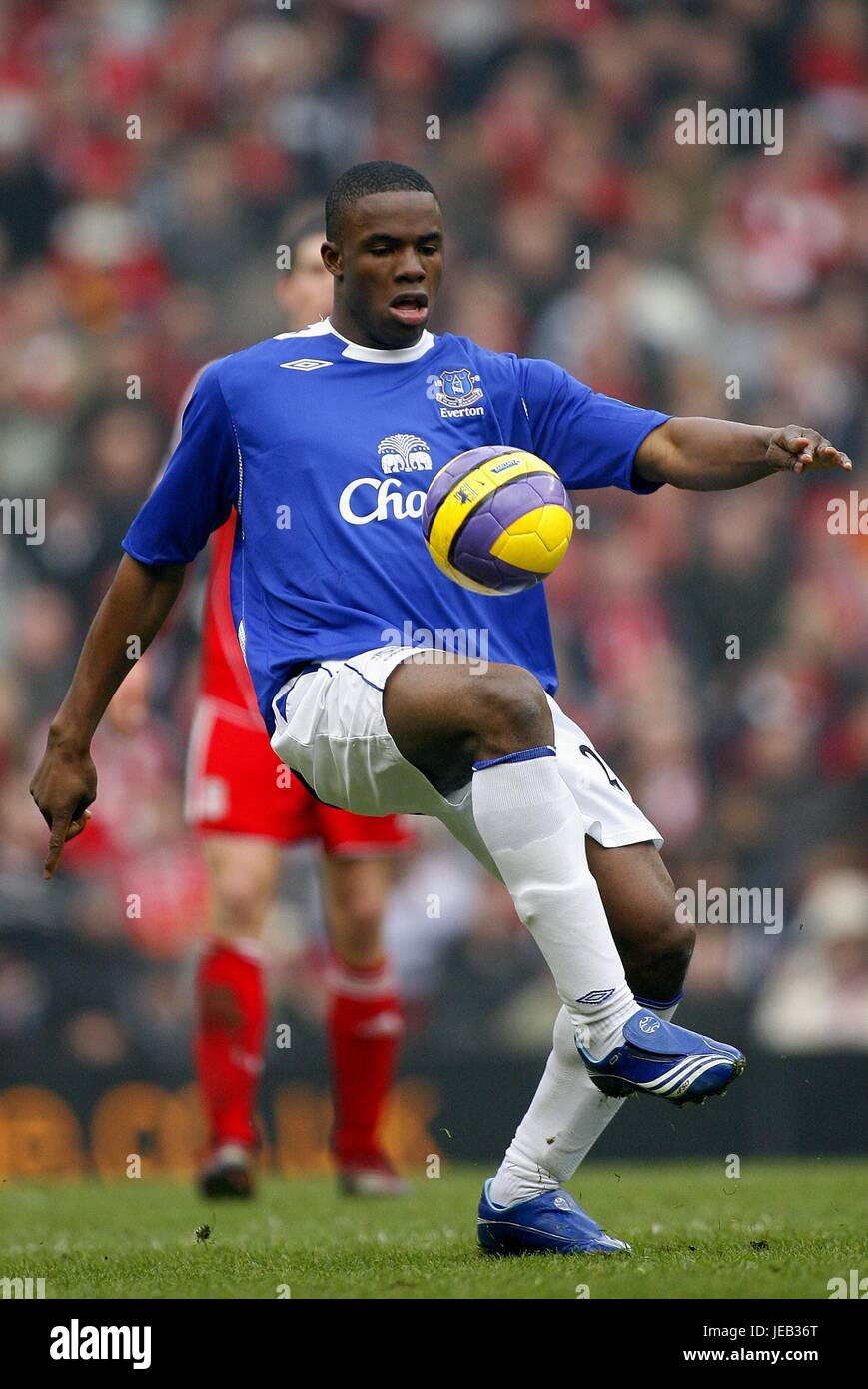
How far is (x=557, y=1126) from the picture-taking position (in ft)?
14.2

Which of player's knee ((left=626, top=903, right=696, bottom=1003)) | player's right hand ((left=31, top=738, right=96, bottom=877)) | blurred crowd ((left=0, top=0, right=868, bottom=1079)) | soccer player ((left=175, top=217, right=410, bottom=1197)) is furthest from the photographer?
blurred crowd ((left=0, top=0, right=868, bottom=1079))

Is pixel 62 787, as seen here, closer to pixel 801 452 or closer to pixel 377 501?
pixel 377 501

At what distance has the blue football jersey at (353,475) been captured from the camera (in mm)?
4301

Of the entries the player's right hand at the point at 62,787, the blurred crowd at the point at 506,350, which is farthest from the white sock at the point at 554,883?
the blurred crowd at the point at 506,350

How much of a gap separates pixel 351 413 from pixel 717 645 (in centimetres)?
559

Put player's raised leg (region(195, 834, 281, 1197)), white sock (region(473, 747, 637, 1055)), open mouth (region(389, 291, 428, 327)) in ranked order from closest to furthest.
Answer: white sock (region(473, 747, 637, 1055)) < open mouth (region(389, 291, 428, 327)) < player's raised leg (region(195, 834, 281, 1197))

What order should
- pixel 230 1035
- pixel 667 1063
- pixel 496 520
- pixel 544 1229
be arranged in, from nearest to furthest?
pixel 667 1063 < pixel 496 520 < pixel 544 1229 < pixel 230 1035

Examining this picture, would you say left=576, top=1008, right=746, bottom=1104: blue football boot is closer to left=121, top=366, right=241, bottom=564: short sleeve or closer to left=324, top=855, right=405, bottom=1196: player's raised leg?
left=121, top=366, right=241, bottom=564: short sleeve

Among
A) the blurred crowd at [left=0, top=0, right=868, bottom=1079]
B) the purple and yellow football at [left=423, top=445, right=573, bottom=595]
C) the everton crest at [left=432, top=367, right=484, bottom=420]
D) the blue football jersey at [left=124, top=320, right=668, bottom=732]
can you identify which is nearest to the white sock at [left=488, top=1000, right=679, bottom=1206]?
the blue football jersey at [left=124, top=320, right=668, bottom=732]

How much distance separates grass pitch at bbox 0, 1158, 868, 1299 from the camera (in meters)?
3.68

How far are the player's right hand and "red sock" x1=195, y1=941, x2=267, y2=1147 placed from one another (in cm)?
206

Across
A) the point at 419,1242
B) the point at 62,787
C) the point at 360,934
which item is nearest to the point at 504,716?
the point at 62,787

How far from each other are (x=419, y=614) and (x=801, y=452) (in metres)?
0.91
